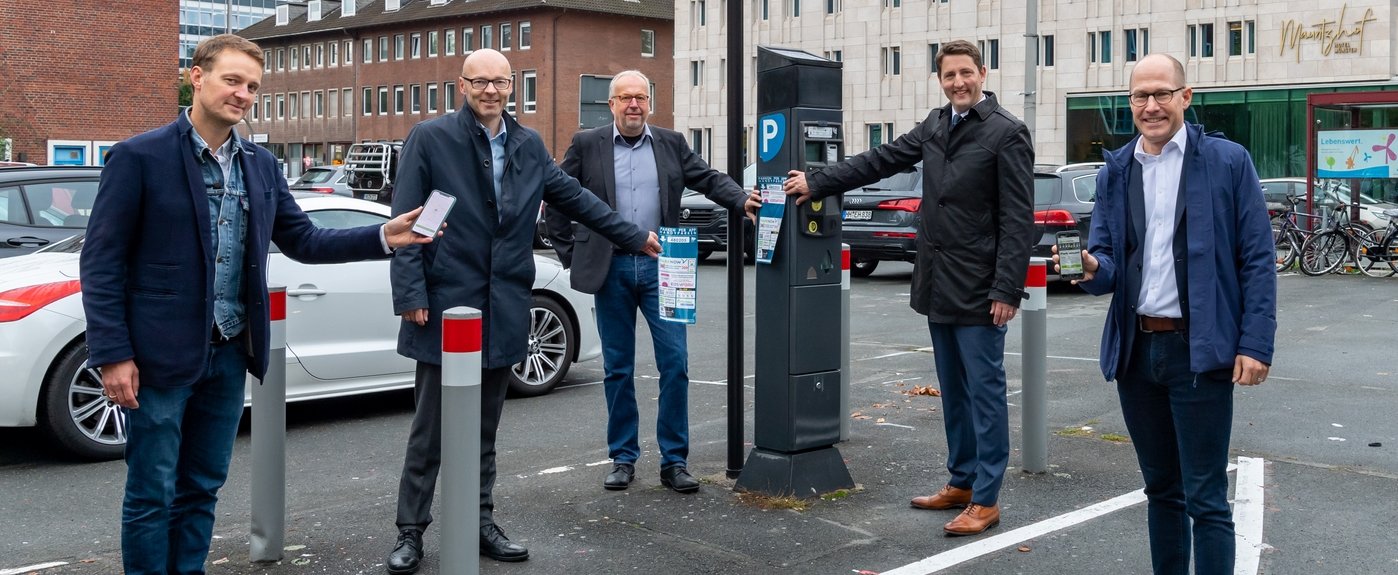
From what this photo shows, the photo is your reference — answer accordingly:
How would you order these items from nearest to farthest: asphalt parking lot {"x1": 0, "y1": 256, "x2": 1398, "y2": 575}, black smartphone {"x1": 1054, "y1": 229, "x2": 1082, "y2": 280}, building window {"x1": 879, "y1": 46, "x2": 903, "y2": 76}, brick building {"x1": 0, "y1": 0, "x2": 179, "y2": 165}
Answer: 1. black smartphone {"x1": 1054, "y1": 229, "x2": 1082, "y2": 280}
2. asphalt parking lot {"x1": 0, "y1": 256, "x2": 1398, "y2": 575}
3. brick building {"x1": 0, "y1": 0, "x2": 179, "y2": 165}
4. building window {"x1": 879, "y1": 46, "x2": 903, "y2": 76}

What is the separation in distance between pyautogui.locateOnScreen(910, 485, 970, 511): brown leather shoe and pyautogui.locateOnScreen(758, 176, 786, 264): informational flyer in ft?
4.00

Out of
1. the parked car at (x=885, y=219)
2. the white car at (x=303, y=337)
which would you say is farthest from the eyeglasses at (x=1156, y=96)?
the parked car at (x=885, y=219)

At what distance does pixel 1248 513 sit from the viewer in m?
6.07

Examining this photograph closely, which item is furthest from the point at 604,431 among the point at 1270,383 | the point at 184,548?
the point at 1270,383

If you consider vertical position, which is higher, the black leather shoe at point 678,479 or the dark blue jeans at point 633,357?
the dark blue jeans at point 633,357

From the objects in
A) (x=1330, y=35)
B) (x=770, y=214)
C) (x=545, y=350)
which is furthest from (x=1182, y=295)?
(x=1330, y=35)

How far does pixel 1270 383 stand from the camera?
10.0m

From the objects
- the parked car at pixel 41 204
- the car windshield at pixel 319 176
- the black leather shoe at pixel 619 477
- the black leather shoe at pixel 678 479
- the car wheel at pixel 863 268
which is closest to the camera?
the black leather shoe at pixel 678 479

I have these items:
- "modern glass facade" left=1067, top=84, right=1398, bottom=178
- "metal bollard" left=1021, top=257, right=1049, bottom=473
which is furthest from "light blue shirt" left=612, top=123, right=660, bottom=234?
→ "modern glass facade" left=1067, top=84, right=1398, bottom=178

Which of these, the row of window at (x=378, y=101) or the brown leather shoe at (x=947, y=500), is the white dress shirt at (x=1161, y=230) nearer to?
the brown leather shoe at (x=947, y=500)

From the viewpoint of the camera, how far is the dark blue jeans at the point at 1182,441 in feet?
14.0

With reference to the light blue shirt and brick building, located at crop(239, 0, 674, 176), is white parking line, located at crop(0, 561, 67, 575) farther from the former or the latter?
brick building, located at crop(239, 0, 674, 176)

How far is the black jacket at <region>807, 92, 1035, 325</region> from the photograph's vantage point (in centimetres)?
570

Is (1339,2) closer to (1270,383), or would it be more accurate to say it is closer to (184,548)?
(1270,383)
